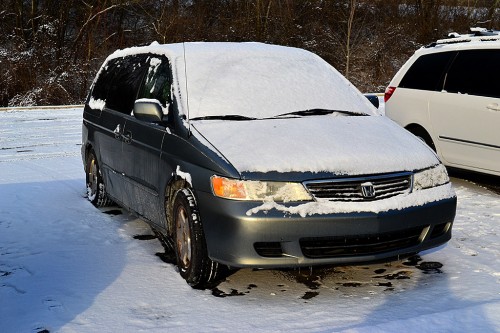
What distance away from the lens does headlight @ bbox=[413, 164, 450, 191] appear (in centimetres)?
480

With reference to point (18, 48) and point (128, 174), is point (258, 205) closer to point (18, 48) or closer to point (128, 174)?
point (128, 174)

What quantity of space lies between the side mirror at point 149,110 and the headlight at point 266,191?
3.83 ft

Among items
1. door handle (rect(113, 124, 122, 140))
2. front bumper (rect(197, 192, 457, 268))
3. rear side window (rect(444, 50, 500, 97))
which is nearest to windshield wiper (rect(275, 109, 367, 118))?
front bumper (rect(197, 192, 457, 268))

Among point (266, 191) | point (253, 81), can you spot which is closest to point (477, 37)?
point (253, 81)

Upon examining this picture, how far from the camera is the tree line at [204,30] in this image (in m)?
28.1

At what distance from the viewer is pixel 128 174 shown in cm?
615

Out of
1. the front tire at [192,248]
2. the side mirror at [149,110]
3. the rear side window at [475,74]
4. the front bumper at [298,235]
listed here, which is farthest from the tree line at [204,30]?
the front bumper at [298,235]

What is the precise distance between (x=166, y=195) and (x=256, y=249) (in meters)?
1.07

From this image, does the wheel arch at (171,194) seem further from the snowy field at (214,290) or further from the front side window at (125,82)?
the front side window at (125,82)

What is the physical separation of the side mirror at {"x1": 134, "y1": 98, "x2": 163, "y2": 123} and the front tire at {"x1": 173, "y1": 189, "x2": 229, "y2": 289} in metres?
0.72

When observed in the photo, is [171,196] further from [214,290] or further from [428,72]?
[428,72]

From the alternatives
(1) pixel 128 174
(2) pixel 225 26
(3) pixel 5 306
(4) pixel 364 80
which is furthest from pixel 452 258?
(2) pixel 225 26

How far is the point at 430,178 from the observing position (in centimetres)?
490

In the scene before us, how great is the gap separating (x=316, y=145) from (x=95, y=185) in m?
3.40
